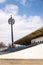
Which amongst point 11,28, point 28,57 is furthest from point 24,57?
point 11,28

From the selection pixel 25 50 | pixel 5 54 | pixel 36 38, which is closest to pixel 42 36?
pixel 36 38

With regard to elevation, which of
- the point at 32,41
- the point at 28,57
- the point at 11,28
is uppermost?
the point at 11,28

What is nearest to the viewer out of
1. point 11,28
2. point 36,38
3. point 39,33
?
point 39,33

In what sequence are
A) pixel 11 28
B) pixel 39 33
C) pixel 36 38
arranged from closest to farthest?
pixel 39 33
pixel 36 38
pixel 11 28

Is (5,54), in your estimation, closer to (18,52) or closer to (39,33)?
(18,52)

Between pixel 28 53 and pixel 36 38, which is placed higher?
pixel 36 38

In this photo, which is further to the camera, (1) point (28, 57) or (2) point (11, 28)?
(2) point (11, 28)

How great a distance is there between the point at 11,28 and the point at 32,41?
45.0 ft

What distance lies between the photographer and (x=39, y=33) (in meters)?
A: 23.3

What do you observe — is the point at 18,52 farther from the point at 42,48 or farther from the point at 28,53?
the point at 42,48

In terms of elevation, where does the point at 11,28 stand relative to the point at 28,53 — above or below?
above

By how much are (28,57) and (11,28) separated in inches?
646

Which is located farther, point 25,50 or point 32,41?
point 32,41

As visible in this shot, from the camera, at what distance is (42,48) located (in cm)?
2347
